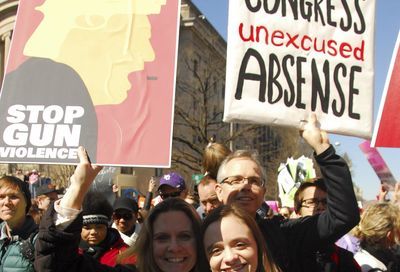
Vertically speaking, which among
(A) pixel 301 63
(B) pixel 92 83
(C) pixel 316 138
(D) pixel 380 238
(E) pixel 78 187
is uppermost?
(A) pixel 301 63

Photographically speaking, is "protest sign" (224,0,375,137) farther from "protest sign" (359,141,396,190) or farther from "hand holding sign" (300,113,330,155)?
"protest sign" (359,141,396,190)

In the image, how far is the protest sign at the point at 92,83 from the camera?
350cm

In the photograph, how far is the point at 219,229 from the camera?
2.65 meters

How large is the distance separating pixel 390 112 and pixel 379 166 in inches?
63.9

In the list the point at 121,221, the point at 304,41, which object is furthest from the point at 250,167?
the point at 121,221

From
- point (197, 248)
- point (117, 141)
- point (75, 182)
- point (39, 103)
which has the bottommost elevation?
point (197, 248)

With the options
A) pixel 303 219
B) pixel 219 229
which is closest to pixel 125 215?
pixel 303 219

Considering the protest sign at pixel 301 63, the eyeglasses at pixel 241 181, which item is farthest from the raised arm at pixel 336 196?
the protest sign at pixel 301 63

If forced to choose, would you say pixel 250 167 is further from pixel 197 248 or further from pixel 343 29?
pixel 343 29

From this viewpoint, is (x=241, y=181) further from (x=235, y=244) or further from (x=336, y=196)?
(x=235, y=244)

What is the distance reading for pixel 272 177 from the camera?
117 feet

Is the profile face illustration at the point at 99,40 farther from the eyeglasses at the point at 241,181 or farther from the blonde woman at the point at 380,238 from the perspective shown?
the blonde woman at the point at 380,238

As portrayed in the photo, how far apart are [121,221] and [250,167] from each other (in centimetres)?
228

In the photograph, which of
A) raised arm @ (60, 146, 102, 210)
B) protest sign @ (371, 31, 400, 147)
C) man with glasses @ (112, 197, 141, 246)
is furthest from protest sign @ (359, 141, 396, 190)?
raised arm @ (60, 146, 102, 210)
